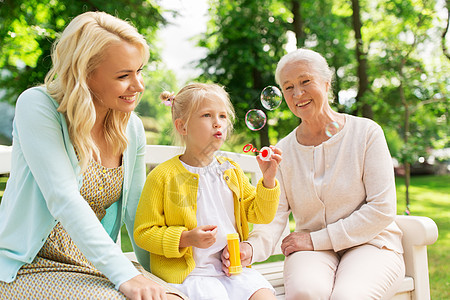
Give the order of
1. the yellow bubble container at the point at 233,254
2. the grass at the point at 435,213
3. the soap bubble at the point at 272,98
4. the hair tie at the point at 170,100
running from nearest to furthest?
1. the yellow bubble container at the point at 233,254
2. the hair tie at the point at 170,100
3. the soap bubble at the point at 272,98
4. the grass at the point at 435,213

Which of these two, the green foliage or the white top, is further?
the green foliage

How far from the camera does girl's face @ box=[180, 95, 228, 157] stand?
1999 millimetres

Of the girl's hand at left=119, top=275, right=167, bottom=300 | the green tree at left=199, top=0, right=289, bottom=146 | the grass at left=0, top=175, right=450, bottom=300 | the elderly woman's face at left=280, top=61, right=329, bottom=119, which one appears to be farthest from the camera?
the green tree at left=199, top=0, right=289, bottom=146

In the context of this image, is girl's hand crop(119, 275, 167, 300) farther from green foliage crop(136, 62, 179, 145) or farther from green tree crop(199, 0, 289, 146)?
green tree crop(199, 0, 289, 146)

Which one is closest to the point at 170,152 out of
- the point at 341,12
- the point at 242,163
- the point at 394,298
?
the point at 242,163

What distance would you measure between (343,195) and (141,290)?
1242mm

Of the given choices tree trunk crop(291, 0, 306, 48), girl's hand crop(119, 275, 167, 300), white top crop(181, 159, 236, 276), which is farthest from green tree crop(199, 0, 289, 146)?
girl's hand crop(119, 275, 167, 300)

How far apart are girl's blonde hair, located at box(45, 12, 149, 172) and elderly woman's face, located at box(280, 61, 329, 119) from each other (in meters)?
0.90

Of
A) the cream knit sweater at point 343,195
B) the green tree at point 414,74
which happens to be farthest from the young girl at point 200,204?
the green tree at point 414,74

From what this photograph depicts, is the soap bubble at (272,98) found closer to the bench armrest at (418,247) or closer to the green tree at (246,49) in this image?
the bench armrest at (418,247)

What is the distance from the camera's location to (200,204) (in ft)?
6.65

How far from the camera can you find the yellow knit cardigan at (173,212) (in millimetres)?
1892

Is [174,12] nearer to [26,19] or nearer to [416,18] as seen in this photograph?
[26,19]

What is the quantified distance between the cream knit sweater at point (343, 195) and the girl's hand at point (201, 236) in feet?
1.48
